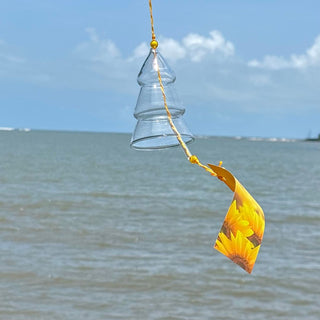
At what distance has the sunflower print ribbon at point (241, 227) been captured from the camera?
8.25ft

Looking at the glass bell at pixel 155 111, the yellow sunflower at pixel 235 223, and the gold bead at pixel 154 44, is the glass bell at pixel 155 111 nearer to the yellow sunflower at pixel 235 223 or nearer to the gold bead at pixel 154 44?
the gold bead at pixel 154 44

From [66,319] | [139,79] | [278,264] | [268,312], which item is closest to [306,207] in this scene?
[278,264]

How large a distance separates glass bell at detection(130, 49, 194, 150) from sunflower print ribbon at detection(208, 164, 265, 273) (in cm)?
42

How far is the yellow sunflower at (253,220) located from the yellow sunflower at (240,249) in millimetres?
32

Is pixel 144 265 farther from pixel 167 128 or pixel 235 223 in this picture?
pixel 235 223

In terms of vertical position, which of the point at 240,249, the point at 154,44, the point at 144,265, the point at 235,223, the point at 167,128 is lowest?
the point at 144,265

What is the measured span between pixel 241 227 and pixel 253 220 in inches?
2.6

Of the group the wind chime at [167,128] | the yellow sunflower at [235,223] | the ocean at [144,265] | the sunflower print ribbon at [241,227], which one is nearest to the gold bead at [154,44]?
the wind chime at [167,128]

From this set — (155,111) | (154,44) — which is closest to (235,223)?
(155,111)

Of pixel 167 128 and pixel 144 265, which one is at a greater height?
pixel 167 128

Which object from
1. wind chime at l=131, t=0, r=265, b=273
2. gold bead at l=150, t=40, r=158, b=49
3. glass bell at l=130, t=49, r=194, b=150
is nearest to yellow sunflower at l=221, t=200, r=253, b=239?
wind chime at l=131, t=0, r=265, b=273

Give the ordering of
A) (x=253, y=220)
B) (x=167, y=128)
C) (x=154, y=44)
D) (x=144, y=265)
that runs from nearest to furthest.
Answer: (x=253, y=220) < (x=167, y=128) < (x=154, y=44) < (x=144, y=265)

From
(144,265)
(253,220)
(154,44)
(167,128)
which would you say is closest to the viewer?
(253,220)

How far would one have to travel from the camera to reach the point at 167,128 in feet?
9.71
